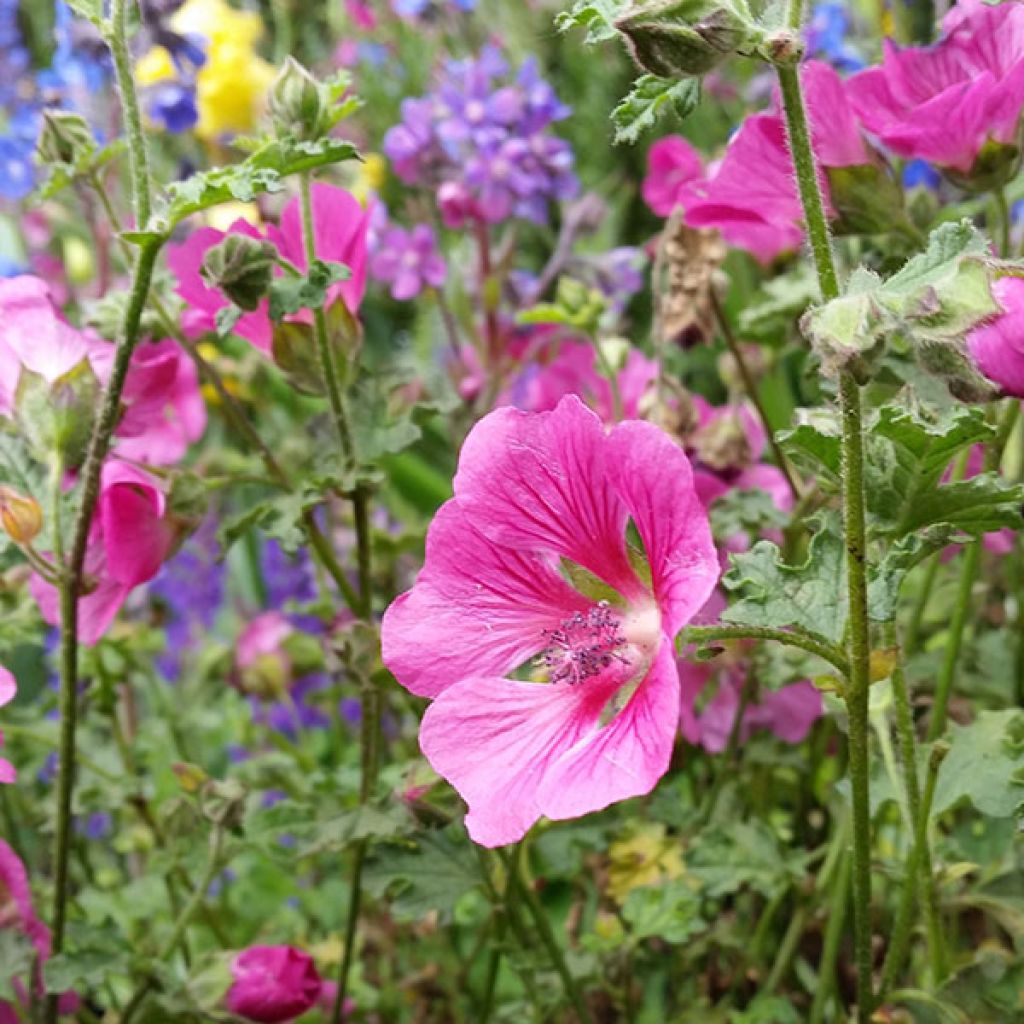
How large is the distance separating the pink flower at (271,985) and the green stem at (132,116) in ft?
1.35

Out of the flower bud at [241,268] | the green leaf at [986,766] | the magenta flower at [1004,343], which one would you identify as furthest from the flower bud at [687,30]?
the green leaf at [986,766]

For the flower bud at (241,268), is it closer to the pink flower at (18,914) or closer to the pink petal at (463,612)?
the pink petal at (463,612)

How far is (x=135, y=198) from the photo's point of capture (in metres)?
0.65

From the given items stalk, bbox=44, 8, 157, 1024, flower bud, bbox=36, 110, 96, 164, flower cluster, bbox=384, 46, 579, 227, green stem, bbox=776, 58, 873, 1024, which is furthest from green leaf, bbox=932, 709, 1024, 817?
flower cluster, bbox=384, 46, 579, 227

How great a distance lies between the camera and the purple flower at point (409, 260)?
4.50 feet

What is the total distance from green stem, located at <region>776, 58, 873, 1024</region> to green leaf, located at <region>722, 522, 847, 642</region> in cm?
1

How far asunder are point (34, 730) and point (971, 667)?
0.64 metres

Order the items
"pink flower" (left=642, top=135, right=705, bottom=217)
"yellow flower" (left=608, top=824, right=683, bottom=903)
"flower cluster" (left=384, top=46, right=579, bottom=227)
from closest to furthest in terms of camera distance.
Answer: "yellow flower" (left=608, top=824, right=683, bottom=903)
"pink flower" (left=642, top=135, right=705, bottom=217)
"flower cluster" (left=384, top=46, right=579, bottom=227)

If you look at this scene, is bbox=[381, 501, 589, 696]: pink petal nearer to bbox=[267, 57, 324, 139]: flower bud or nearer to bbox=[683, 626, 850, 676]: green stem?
bbox=[683, 626, 850, 676]: green stem

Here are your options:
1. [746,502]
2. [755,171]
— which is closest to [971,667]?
[746,502]

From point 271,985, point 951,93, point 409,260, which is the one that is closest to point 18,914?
point 271,985

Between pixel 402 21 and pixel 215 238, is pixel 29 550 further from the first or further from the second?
pixel 402 21

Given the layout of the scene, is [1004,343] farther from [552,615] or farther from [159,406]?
[159,406]

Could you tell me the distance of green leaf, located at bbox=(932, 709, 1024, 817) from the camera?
2.21ft
